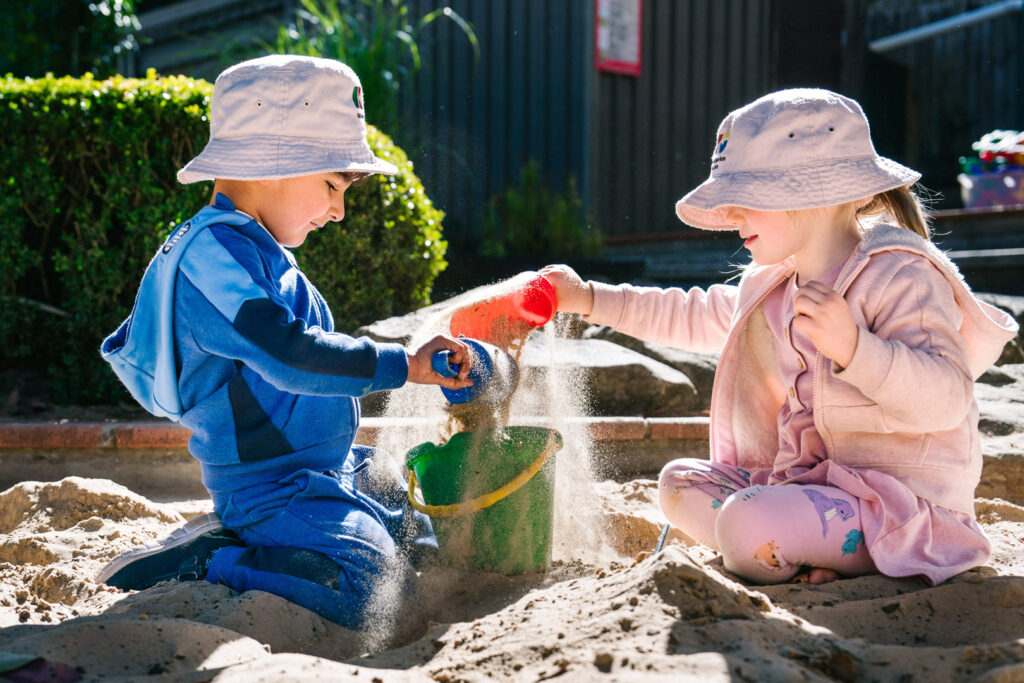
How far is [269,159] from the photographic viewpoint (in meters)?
2.32

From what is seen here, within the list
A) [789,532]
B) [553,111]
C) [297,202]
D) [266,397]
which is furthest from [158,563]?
[553,111]

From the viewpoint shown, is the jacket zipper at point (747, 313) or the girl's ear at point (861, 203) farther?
the jacket zipper at point (747, 313)

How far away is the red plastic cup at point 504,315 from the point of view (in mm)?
2672

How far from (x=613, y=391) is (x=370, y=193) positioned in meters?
1.52

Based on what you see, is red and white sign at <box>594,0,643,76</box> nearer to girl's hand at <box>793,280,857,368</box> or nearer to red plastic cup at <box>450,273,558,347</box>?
red plastic cup at <box>450,273,558,347</box>

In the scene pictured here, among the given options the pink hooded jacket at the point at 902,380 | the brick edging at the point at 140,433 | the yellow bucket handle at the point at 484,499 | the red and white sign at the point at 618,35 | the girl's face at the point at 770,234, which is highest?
the red and white sign at the point at 618,35

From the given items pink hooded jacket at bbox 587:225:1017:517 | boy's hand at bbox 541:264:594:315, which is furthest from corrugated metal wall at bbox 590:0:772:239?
pink hooded jacket at bbox 587:225:1017:517

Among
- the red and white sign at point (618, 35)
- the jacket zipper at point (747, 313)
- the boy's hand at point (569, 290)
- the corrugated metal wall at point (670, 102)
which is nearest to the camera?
the jacket zipper at point (747, 313)

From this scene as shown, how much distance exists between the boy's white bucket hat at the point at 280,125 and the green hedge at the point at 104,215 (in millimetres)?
2116

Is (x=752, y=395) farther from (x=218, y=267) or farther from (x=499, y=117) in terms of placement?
(x=499, y=117)

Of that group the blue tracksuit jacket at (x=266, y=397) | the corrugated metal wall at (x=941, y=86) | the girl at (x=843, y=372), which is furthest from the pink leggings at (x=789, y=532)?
the corrugated metal wall at (x=941, y=86)

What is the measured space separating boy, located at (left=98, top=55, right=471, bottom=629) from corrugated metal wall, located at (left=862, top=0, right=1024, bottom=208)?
850 centimetres

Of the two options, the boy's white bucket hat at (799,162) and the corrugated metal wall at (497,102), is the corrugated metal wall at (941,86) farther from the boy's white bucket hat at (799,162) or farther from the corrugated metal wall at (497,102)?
the boy's white bucket hat at (799,162)

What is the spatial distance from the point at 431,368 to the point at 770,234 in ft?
2.95
